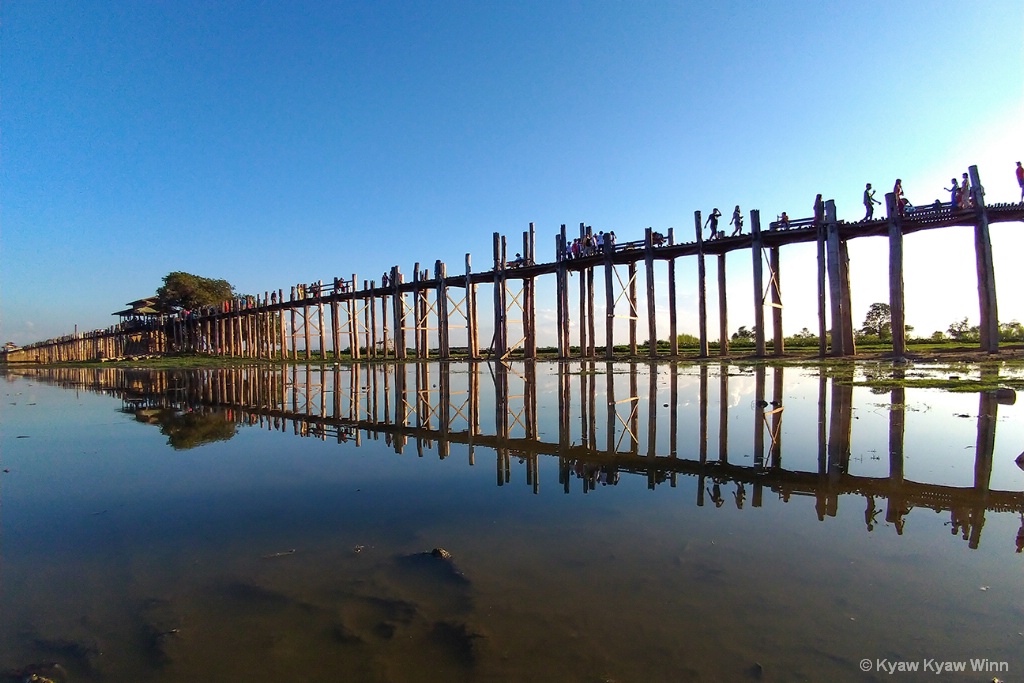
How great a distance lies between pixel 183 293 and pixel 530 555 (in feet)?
215

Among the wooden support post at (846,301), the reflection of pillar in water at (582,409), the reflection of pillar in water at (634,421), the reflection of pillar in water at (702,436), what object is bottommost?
the reflection of pillar in water at (582,409)

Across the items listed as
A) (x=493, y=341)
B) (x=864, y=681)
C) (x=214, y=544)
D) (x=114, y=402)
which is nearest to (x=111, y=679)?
(x=214, y=544)

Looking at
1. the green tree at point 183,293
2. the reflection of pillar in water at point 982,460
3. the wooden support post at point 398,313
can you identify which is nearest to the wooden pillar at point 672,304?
the reflection of pillar in water at point 982,460

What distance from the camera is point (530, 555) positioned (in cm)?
304

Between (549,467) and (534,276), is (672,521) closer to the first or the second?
(549,467)

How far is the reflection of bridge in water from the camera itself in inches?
160

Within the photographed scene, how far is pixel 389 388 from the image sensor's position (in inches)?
580

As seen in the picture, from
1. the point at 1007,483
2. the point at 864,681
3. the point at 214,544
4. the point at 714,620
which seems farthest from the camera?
the point at 1007,483

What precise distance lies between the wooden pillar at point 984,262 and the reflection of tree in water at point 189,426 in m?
20.3

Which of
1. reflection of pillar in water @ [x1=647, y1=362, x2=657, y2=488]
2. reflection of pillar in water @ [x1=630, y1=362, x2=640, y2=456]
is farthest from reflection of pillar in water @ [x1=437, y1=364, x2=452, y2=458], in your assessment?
reflection of pillar in water @ [x1=647, y1=362, x2=657, y2=488]

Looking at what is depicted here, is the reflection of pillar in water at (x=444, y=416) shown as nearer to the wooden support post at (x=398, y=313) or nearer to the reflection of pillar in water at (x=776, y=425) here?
the reflection of pillar in water at (x=776, y=425)

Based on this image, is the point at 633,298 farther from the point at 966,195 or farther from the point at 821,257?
the point at 966,195

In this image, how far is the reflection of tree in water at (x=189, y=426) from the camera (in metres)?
7.28

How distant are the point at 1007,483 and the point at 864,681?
3681 mm
